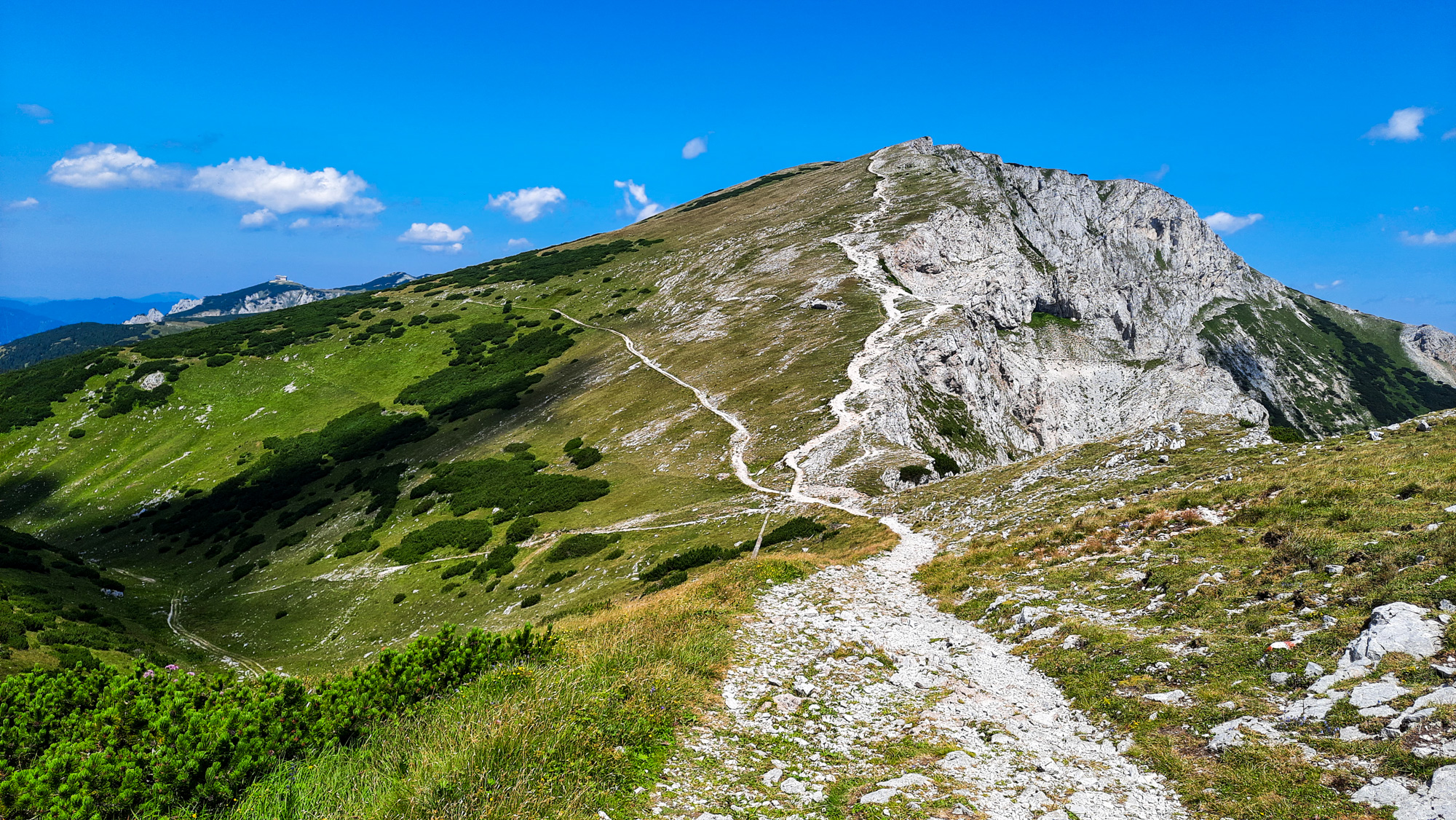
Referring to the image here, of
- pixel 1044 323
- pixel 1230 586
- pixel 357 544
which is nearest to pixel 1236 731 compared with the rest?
pixel 1230 586

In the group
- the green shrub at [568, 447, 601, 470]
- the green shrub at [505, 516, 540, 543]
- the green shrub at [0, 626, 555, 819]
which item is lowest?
the green shrub at [505, 516, 540, 543]

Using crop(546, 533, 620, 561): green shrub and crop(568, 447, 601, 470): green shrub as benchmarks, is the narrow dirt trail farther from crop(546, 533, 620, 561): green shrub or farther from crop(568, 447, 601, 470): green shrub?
crop(568, 447, 601, 470): green shrub

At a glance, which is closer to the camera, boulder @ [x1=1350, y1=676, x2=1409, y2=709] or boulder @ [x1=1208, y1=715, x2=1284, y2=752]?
boulder @ [x1=1350, y1=676, x2=1409, y2=709]

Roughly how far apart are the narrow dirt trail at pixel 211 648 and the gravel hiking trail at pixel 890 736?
30353mm

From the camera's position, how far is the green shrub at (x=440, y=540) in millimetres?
43656

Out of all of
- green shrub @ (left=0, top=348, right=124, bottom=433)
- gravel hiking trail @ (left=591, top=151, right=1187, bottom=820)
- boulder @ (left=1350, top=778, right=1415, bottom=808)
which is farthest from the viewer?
green shrub @ (left=0, top=348, right=124, bottom=433)

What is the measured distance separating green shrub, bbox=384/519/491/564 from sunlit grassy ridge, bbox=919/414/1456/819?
111ft

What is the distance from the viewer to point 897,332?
64.9 meters

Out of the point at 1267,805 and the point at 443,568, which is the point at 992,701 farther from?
the point at 443,568

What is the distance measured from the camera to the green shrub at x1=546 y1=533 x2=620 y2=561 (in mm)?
37406

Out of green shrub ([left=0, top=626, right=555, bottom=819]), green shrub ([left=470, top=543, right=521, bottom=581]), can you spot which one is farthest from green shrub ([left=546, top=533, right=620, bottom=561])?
green shrub ([left=0, top=626, right=555, bottom=819])

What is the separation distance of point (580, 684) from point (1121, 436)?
33934mm

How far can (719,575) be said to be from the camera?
21.5m

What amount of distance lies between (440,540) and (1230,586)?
149 ft
